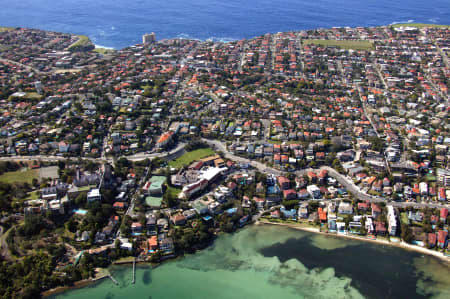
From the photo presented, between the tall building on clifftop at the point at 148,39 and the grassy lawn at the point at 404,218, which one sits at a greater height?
the tall building on clifftop at the point at 148,39

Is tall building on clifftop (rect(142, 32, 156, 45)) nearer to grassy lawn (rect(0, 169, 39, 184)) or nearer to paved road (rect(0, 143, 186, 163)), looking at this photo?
paved road (rect(0, 143, 186, 163))

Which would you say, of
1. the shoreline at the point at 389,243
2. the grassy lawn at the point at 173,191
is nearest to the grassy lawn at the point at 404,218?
the shoreline at the point at 389,243

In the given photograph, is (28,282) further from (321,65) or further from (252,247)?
(321,65)

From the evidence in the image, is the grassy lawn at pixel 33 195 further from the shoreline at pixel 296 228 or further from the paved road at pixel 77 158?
the shoreline at pixel 296 228

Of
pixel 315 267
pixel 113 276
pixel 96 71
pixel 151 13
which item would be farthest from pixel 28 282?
pixel 151 13

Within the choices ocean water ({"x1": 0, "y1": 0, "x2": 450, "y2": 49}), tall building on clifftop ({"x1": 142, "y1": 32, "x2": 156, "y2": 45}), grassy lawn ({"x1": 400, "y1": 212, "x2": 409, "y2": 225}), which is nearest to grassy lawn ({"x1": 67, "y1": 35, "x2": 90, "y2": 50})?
ocean water ({"x1": 0, "y1": 0, "x2": 450, "y2": 49})

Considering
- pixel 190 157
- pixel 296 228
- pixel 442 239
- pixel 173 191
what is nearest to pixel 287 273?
pixel 296 228

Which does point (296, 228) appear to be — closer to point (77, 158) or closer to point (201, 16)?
point (77, 158)
